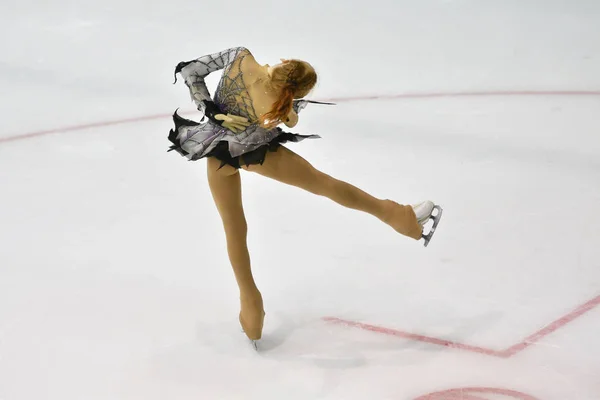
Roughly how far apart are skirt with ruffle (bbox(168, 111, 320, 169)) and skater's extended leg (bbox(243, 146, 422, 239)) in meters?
0.04

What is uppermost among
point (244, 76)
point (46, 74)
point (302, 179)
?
point (244, 76)

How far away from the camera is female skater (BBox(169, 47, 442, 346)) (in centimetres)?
252

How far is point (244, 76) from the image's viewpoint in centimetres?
257

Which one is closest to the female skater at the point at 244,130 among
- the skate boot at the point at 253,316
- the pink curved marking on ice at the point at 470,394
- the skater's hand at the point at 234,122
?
the skater's hand at the point at 234,122

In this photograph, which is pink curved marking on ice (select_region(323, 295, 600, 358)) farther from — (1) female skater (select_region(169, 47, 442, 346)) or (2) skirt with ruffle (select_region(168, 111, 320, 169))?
(2) skirt with ruffle (select_region(168, 111, 320, 169))

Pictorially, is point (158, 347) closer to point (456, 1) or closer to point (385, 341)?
point (385, 341)

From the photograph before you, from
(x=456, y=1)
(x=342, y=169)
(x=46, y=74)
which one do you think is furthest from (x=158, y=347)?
(x=456, y=1)

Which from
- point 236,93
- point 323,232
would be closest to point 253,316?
point 236,93

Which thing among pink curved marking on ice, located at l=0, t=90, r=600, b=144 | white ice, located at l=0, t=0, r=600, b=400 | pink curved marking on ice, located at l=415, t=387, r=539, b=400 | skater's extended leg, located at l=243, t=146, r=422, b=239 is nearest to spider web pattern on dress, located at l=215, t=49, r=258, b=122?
skater's extended leg, located at l=243, t=146, r=422, b=239

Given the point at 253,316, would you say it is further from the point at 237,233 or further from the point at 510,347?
the point at 510,347

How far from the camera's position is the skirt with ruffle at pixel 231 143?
8.51 ft

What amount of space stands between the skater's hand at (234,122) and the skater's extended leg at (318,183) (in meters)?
0.12

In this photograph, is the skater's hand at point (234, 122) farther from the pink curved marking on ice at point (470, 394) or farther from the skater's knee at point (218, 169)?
the pink curved marking on ice at point (470, 394)

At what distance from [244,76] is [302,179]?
0.35 m
